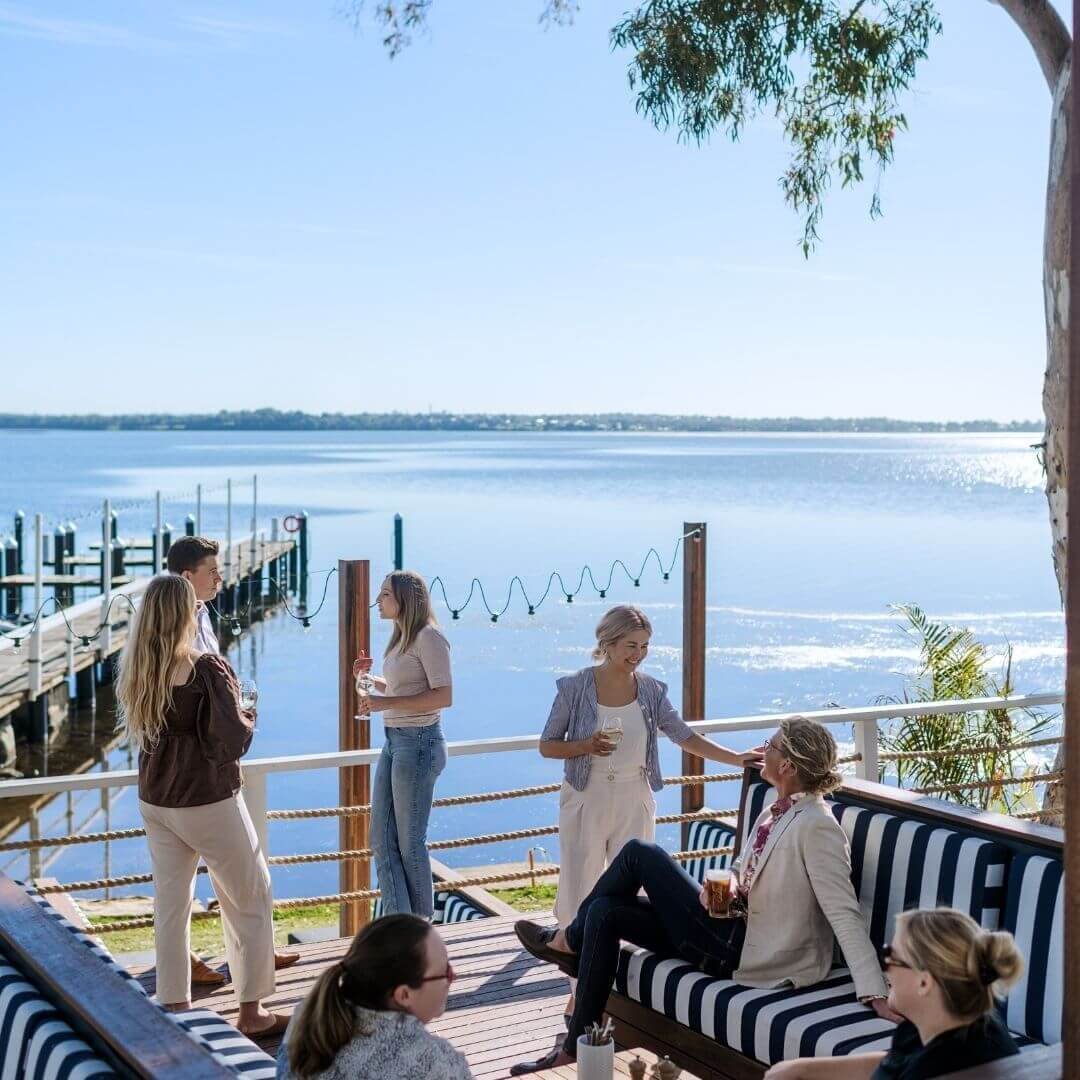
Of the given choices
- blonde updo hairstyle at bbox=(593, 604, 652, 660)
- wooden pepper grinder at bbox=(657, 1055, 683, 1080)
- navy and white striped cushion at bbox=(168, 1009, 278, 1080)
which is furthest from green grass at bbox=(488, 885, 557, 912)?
wooden pepper grinder at bbox=(657, 1055, 683, 1080)

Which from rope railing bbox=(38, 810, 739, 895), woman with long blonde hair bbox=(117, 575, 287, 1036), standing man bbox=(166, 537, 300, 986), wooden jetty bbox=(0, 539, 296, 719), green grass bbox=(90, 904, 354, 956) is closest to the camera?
woman with long blonde hair bbox=(117, 575, 287, 1036)

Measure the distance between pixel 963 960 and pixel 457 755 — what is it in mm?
2908

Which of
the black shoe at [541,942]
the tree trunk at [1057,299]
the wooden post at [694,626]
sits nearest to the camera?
the black shoe at [541,942]

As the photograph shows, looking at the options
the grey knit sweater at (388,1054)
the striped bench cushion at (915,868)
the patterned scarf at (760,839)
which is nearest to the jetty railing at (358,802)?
the striped bench cushion at (915,868)

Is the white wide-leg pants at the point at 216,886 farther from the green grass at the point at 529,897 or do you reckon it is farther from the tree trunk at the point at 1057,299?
the green grass at the point at 529,897

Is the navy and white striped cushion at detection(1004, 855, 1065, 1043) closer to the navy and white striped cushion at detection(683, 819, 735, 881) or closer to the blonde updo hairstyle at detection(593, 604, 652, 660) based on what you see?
the blonde updo hairstyle at detection(593, 604, 652, 660)

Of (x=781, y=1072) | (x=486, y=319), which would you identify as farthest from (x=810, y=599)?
(x=781, y=1072)

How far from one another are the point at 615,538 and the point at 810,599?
15139 mm

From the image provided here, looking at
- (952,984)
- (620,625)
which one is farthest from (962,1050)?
(620,625)

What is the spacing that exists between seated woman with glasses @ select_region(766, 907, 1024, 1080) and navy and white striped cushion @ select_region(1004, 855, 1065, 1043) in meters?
0.86

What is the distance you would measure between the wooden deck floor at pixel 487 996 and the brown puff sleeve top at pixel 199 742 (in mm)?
824

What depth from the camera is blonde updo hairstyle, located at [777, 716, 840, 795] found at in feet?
12.0

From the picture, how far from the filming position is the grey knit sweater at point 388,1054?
91.4 inches

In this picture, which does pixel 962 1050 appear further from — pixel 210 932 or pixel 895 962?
pixel 210 932
